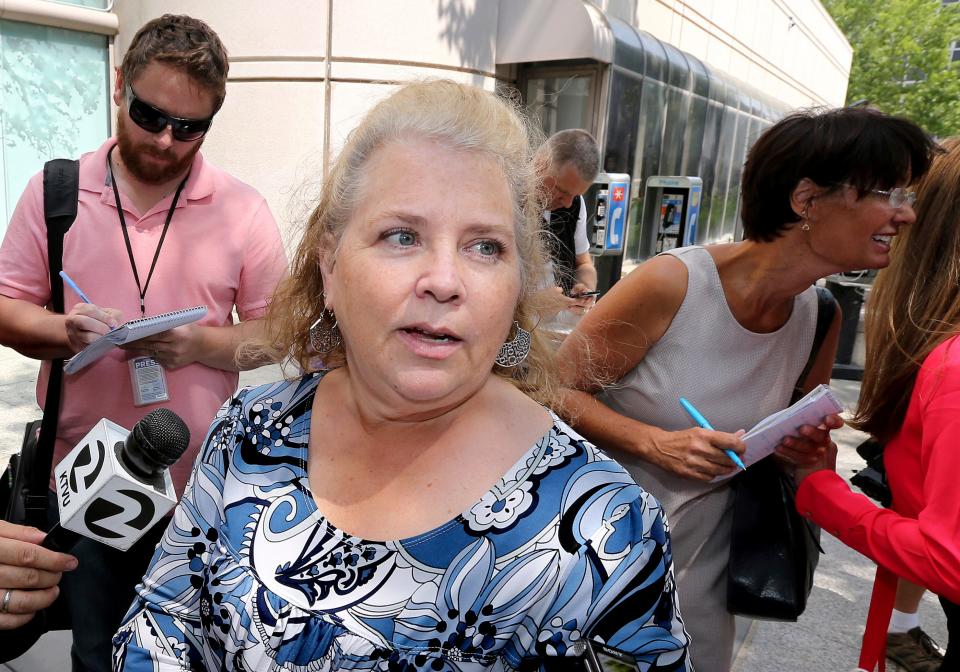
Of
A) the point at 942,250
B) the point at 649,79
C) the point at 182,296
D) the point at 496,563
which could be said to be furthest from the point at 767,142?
the point at 649,79

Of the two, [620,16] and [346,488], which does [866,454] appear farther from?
[620,16]

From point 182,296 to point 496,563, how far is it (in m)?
1.77

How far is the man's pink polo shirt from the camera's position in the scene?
247cm

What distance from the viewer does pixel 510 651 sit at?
4.18 feet

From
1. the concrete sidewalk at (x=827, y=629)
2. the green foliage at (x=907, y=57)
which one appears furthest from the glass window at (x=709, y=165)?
the green foliage at (x=907, y=57)

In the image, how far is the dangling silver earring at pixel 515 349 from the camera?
1616 mm

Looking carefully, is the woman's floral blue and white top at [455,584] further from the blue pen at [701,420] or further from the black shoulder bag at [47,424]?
the black shoulder bag at [47,424]

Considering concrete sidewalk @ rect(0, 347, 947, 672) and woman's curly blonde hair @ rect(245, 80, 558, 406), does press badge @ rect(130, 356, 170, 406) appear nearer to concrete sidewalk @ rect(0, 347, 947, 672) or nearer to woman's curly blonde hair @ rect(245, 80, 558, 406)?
woman's curly blonde hair @ rect(245, 80, 558, 406)

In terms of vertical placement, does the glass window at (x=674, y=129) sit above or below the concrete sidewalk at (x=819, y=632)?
above

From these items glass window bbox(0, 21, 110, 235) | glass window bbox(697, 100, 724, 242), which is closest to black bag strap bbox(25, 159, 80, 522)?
glass window bbox(0, 21, 110, 235)

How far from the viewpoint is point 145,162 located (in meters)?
2.57

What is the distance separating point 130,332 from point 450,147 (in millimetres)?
1304

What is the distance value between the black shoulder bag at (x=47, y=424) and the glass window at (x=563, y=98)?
8.21 m

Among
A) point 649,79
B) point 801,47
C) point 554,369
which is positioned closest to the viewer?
point 554,369
